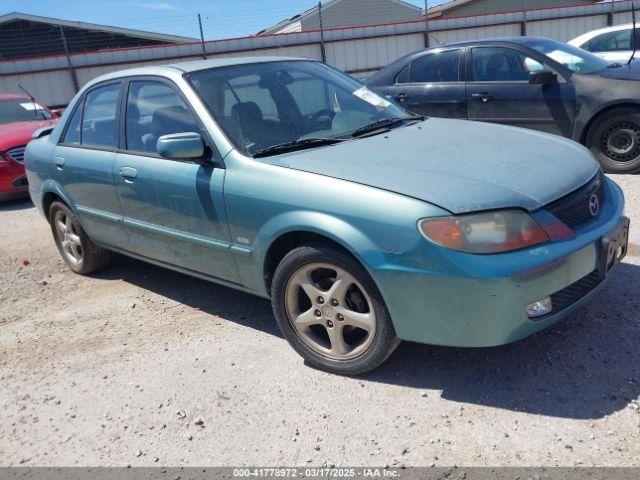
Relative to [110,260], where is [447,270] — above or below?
above

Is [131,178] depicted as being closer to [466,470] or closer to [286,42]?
[466,470]

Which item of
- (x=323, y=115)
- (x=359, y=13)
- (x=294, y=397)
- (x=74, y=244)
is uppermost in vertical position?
(x=359, y=13)

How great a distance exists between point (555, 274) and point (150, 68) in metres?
2.93

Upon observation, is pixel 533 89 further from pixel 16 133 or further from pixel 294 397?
pixel 16 133

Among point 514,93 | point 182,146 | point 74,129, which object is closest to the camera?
point 182,146

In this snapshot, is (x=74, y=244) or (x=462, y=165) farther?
(x=74, y=244)

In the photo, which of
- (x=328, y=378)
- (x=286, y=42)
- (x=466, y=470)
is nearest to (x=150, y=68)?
(x=328, y=378)

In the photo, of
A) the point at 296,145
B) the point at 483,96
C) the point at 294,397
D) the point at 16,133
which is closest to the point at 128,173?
the point at 296,145

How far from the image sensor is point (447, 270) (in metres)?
2.56

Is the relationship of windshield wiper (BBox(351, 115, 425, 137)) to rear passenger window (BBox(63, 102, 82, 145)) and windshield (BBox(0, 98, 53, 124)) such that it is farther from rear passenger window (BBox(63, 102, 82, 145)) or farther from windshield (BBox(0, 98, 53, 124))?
windshield (BBox(0, 98, 53, 124))

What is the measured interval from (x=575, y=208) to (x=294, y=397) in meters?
1.65

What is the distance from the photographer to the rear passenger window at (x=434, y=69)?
7.30 metres

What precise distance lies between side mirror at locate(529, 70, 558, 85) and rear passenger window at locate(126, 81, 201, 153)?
4317 millimetres

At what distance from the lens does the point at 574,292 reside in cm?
282
